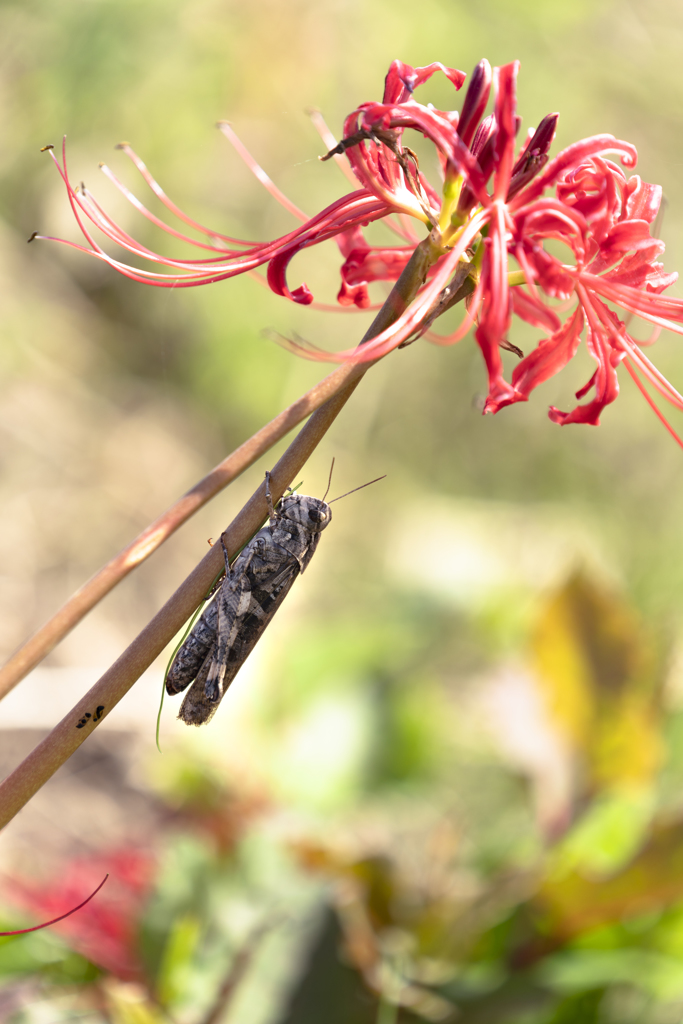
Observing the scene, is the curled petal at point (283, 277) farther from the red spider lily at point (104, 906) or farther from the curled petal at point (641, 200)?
the red spider lily at point (104, 906)

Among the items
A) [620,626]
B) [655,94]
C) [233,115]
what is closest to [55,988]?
[620,626]

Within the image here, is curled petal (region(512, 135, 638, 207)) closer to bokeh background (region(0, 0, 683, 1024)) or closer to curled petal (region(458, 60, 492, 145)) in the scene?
curled petal (region(458, 60, 492, 145))

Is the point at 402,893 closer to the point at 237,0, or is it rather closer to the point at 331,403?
the point at 331,403

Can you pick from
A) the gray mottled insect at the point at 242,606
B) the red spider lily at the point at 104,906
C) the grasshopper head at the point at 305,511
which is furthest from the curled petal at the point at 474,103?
the red spider lily at the point at 104,906

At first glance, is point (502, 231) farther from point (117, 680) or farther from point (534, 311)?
point (117, 680)

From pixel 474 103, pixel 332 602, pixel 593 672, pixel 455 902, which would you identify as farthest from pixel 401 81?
pixel 332 602
